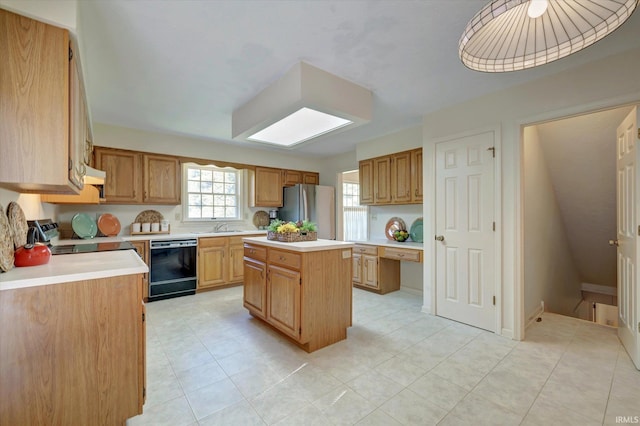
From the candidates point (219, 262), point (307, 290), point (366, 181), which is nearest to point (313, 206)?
point (366, 181)

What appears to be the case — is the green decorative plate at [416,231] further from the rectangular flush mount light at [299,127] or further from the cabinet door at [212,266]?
the cabinet door at [212,266]

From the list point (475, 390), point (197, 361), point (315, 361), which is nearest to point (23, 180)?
point (197, 361)

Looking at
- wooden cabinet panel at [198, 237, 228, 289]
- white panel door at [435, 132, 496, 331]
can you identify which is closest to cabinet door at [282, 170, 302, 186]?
wooden cabinet panel at [198, 237, 228, 289]

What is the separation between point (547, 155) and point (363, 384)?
3.61 metres

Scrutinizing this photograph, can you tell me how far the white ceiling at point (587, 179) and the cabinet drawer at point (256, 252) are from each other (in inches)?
142

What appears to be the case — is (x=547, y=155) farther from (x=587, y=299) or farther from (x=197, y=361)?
(x=197, y=361)

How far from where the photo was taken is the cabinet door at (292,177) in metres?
5.66

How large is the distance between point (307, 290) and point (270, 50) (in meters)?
1.99

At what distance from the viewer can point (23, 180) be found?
52.2 inches

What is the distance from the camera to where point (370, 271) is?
4.26 meters

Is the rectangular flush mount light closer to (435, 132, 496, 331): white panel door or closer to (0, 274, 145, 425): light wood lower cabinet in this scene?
(435, 132, 496, 331): white panel door

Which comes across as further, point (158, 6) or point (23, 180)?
point (158, 6)

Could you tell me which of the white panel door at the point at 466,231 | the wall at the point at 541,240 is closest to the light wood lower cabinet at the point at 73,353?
the white panel door at the point at 466,231

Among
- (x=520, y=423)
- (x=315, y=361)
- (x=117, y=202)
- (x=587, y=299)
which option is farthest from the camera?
(x=587, y=299)
